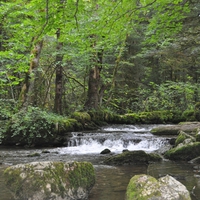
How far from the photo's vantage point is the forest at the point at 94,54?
243 inches

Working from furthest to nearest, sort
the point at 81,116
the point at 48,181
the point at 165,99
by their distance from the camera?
1. the point at 165,99
2. the point at 81,116
3. the point at 48,181

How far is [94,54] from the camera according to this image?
51.5 ft

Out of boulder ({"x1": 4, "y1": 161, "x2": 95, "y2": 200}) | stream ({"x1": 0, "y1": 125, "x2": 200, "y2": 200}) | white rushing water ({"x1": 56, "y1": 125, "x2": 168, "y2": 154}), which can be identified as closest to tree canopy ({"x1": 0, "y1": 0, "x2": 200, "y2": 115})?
boulder ({"x1": 4, "y1": 161, "x2": 95, "y2": 200})

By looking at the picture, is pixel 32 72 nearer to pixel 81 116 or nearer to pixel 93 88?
pixel 81 116

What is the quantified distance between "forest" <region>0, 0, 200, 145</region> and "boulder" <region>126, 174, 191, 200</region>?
9.53ft

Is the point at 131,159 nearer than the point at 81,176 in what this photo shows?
No

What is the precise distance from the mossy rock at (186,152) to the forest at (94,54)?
339cm

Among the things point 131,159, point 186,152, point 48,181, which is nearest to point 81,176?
point 48,181

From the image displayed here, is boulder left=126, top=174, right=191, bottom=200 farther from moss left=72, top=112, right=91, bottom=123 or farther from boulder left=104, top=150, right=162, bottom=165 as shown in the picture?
moss left=72, top=112, right=91, bottom=123

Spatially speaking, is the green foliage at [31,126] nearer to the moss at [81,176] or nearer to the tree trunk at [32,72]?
the tree trunk at [32,72]

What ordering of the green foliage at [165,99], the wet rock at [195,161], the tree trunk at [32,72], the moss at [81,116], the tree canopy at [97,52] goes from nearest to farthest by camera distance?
the tree canopy at [97,52], the wet rock at [195,161], the tree trunk at [32,72], the moss at [81,116], the green foliage at [165,99]

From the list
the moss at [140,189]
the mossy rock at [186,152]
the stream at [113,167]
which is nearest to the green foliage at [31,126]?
the stream at [113,167]

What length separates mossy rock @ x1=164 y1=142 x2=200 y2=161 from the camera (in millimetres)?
8117

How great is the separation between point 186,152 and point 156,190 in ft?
15.3
